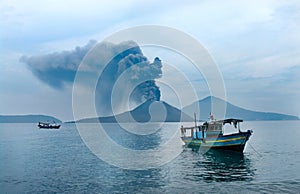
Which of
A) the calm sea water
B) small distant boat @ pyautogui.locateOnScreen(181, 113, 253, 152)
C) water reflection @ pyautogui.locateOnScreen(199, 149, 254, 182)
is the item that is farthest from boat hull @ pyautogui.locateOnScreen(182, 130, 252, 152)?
the calm sea water

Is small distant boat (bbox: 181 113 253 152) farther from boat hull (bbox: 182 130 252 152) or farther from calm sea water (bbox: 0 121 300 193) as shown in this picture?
calm sea water (bbox: 0 121 300 193)

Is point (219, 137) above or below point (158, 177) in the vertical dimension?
above

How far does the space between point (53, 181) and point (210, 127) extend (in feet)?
111

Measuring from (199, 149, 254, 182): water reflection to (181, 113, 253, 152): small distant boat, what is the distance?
1.28 m

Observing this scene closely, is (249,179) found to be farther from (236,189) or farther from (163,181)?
(163,181)

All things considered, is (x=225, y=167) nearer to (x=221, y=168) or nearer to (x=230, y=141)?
(x=221, y=168)

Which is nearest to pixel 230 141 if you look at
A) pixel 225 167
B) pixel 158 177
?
pixel 225 167

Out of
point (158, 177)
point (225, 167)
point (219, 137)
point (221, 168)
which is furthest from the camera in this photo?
point (219, 137)

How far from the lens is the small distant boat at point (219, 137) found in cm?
5188

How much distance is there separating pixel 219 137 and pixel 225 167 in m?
15.0

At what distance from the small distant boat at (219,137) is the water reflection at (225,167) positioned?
1.28 meters

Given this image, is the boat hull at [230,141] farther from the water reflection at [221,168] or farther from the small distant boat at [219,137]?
the water reflection at [221,168]

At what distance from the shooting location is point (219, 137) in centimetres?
5475

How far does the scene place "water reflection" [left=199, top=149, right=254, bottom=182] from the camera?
33094 millimetres
